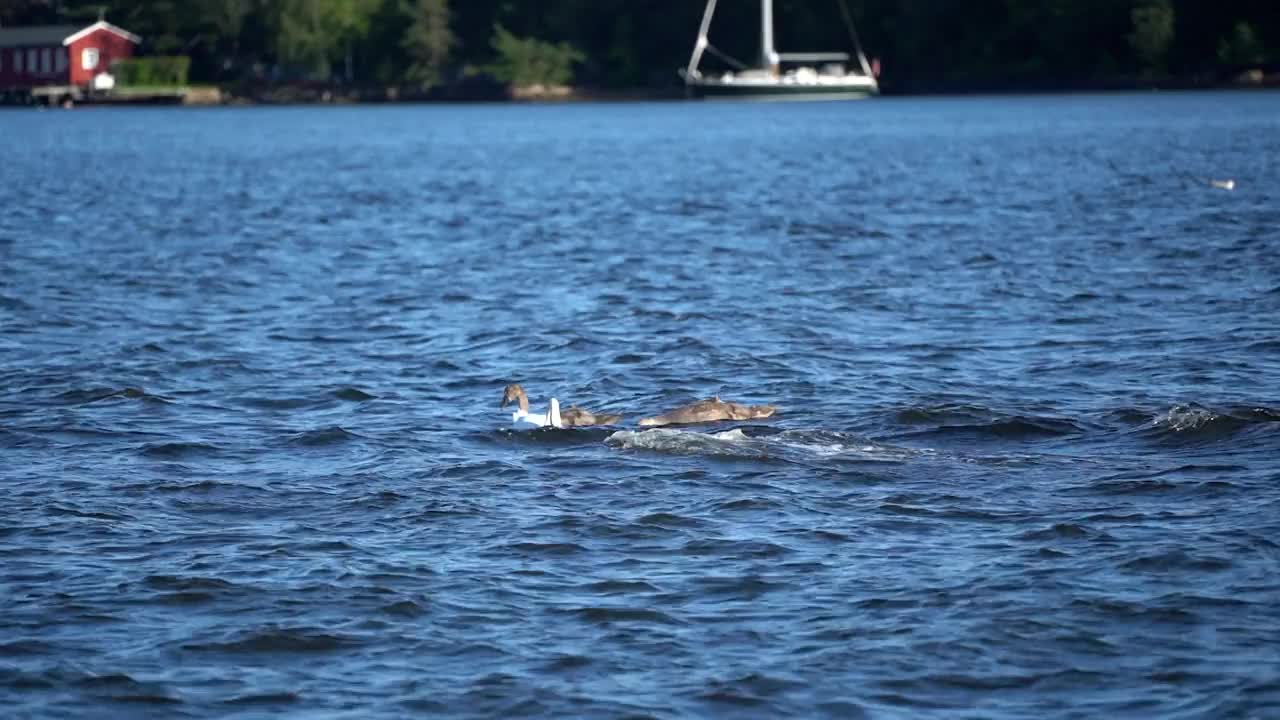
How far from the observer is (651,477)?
14.8 m

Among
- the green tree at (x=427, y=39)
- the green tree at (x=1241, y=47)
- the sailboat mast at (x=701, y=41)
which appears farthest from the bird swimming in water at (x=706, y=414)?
the green tree at (x=427, y=39)

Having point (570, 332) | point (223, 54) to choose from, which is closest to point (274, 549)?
point (570, 332)

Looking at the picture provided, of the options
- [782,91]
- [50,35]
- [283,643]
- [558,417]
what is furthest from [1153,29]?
[283,643]

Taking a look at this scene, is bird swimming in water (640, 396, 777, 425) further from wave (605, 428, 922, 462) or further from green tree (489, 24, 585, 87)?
green tree (489, 24, 585, 87)

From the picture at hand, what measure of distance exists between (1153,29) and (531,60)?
51.9m

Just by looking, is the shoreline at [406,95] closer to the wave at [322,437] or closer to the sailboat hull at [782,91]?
the sailboat hull at [782,91]

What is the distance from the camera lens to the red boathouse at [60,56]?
484ft

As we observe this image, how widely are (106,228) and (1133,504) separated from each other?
102 feet

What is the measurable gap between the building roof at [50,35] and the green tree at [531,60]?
3052cm

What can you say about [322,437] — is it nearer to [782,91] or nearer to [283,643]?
[283,643]

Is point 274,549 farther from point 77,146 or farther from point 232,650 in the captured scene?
point 77,146

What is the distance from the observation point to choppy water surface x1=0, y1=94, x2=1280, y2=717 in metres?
10.4

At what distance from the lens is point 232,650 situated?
10.8 meters

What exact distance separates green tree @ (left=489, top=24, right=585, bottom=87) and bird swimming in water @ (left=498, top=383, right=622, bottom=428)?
5435 inches
